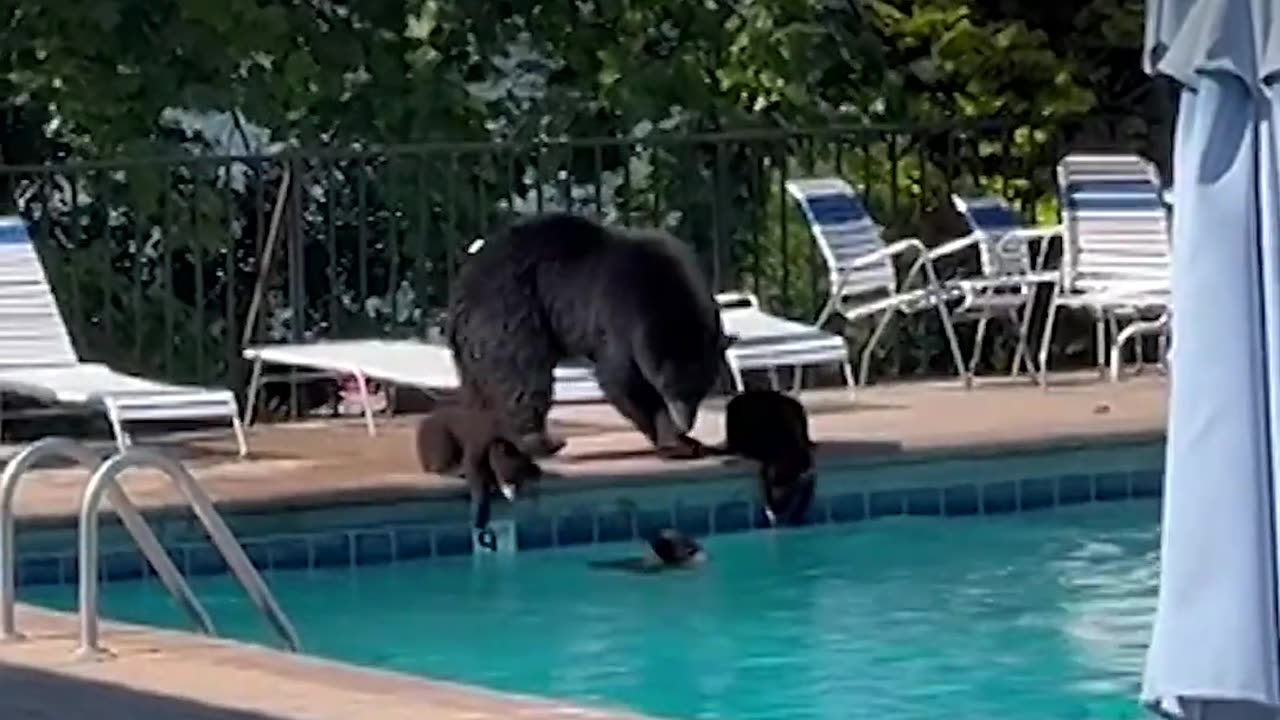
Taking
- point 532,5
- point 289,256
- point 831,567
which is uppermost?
point 532,5

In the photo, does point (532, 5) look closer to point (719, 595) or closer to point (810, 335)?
point (810, 335)

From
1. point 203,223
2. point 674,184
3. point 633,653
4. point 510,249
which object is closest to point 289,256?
point 203,223

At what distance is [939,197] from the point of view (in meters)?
13.6

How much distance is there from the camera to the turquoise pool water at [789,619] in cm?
733

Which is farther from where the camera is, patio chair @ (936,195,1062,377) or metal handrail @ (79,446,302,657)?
patio chair @ (936,195,1062,377)

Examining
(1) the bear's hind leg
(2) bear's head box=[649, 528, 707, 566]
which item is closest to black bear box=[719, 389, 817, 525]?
(2) bear's head box=[649, 528, 707, 566]

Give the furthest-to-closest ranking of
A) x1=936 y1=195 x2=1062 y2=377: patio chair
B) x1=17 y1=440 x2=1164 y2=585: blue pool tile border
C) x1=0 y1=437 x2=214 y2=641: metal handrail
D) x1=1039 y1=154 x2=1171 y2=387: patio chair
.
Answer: x1=936 y1=195 x2=1062 y2=377: patio chair < x1=1039 y1=154 x2=1171 y2=387: patio chair < x1=17 y1=440 x2=1164 y2=585: blue pool tile border < x1=0 y1=437 x2=214 y2=641: metal handrail

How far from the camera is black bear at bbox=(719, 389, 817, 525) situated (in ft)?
31.2

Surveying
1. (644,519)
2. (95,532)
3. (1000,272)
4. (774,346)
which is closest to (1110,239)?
(1000,272)

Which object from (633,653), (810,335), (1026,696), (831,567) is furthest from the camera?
(810,335)

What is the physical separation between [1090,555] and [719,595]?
130 centimetres

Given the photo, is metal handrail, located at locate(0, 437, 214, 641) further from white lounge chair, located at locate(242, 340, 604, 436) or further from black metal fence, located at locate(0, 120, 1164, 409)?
black metal fence, located at locate(0, 120, 1164, 409)

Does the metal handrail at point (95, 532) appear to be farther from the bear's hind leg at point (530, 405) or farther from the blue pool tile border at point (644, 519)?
the bear's hind leg at point (530, 405)

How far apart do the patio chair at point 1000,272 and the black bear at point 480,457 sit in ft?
10.1
